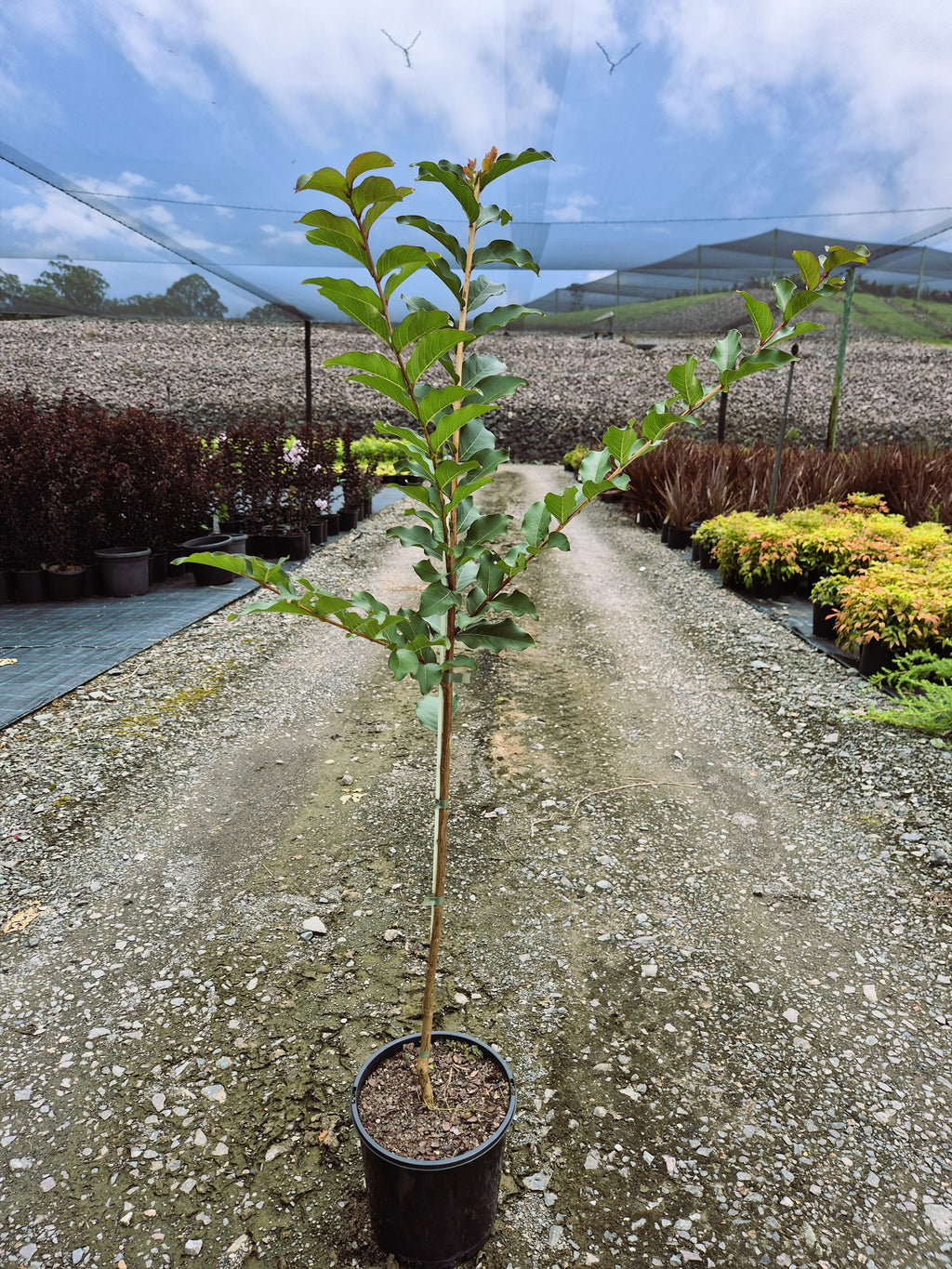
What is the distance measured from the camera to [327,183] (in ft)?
2.39

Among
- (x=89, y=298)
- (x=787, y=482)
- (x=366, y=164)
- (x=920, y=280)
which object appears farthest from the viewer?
(x=920, y=280)

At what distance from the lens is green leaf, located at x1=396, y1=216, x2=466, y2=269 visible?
90cm

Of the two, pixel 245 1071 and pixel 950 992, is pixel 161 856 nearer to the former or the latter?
pixel 245 1071

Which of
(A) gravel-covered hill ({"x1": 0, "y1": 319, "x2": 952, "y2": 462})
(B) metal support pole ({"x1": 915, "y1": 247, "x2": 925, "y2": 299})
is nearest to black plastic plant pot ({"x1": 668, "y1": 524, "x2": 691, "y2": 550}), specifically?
(A) gravel-covered hill ({"x1": 0, "y1": 319, "x2": 952, "y2": 462})

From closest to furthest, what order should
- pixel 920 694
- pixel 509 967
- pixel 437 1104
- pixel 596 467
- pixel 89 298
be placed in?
pixel 596 467 < pixel 437 1104 < pixel 509 967 < pixel 920 694 < pixel 89 298

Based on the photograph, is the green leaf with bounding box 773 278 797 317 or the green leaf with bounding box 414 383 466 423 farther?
the green leaf with bounding box 773 278 797 317

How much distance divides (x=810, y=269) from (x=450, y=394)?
20.2 inches

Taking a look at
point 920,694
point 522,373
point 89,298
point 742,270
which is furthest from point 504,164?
point 742,270

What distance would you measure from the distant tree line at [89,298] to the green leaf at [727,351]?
29.1 ft

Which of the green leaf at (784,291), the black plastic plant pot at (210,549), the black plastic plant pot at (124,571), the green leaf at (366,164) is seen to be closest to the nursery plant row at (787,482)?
the black plastic plant pot at (210,549)

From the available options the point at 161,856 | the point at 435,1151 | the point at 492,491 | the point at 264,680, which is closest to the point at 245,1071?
the point at 435,1151

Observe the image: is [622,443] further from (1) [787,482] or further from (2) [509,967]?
(1) [787,482]

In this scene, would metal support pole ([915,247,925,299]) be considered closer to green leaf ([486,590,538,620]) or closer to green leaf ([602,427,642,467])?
green leaf ([602,427,642,467])

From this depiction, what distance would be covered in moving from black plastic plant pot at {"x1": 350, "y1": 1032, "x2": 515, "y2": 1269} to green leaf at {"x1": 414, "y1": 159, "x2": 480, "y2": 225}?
1447 millimetres
